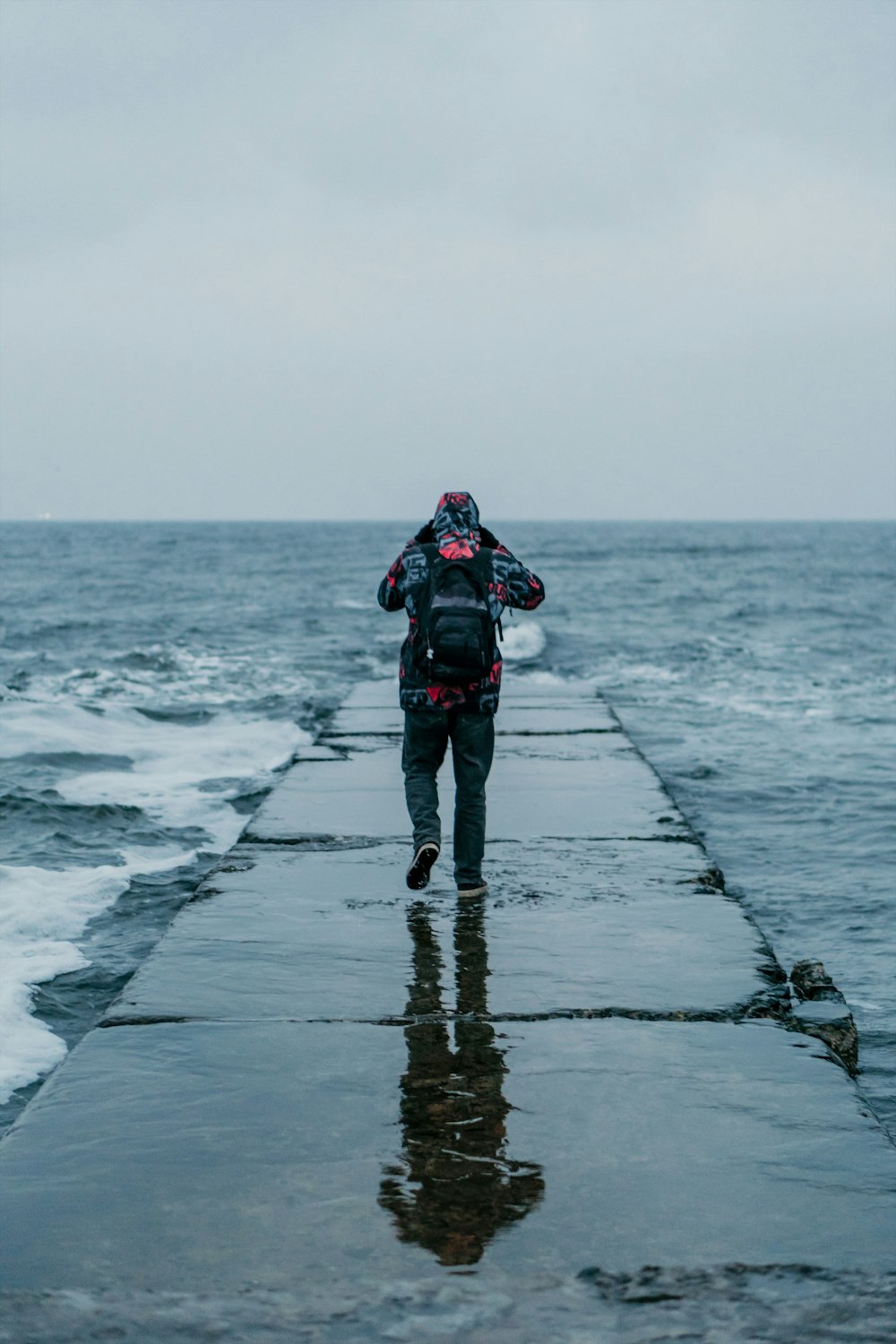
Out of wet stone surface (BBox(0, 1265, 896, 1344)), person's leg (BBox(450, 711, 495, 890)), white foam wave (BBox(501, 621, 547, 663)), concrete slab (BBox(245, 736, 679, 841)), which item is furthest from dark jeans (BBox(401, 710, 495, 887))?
white foam wave (BBox(501, 621, 547, 663))

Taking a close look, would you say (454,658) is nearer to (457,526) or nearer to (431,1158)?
(457,526)

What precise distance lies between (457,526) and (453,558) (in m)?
0.14

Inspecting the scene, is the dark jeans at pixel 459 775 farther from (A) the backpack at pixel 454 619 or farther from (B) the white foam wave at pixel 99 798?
(B) the white foam wave at pixel 99 798

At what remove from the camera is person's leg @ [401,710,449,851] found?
16.4 ft

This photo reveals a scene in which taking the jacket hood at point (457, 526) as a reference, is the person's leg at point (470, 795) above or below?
below

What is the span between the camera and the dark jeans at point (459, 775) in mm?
4969

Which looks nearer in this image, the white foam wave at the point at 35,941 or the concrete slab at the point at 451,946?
the concrete slab at the point at 451,946

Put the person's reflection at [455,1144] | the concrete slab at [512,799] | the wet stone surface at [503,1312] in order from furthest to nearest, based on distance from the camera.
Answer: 1. the concrete slab at [512,799]
2. the person's reflection at [455,1144]
3. the wet stone surface at [503,1312]

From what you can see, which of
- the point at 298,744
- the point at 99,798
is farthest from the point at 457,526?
the point at 298,744

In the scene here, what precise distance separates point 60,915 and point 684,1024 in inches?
163

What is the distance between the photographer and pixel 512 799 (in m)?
7.23

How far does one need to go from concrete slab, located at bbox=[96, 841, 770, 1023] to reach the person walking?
0.29 metres

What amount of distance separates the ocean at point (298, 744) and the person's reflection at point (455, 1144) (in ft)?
5.07

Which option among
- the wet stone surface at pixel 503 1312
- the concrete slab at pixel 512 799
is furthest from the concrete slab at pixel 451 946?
the wet stone surface at pixel 503 1312
